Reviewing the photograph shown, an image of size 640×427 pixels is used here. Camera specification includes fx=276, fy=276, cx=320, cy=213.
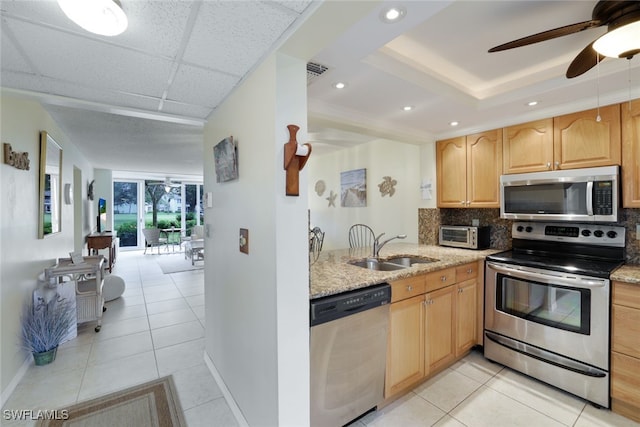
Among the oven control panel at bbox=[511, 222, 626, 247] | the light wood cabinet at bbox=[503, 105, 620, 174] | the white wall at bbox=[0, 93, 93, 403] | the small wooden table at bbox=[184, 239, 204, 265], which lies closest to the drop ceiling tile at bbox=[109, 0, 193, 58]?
the white wall at bbox=[0, 93, 93, 403]

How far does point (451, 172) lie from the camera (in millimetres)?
3162

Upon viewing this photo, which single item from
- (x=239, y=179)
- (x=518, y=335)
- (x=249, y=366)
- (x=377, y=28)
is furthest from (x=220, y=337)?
(x=518, y=335)

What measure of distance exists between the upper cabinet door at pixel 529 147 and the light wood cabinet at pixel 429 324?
3.42 ft

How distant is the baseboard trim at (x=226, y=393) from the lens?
1753 mm

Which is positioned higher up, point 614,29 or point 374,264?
point 614,29

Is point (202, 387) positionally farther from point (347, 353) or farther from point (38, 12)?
point (38, 12)

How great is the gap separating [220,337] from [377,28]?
7.50 ft

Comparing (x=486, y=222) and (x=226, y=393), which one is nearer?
(x=226, y=393)

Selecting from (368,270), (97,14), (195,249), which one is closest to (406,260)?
(368,270)

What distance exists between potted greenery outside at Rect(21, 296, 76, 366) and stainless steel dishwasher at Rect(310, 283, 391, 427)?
249cm

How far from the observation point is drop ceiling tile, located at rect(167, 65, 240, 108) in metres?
1.60

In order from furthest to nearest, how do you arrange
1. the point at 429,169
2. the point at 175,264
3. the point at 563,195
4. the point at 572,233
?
the point at 175,264, the point at 429,169, the point at 572,233, the point at 563,195

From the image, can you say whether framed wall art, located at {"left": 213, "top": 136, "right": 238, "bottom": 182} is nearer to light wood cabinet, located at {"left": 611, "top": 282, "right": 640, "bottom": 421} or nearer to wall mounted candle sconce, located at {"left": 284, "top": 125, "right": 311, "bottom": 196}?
wall mounted candle sconce, located at {"left": 284, "top": 125, "right": 311, "bottom": 196}

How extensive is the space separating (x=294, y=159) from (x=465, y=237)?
246 cm
